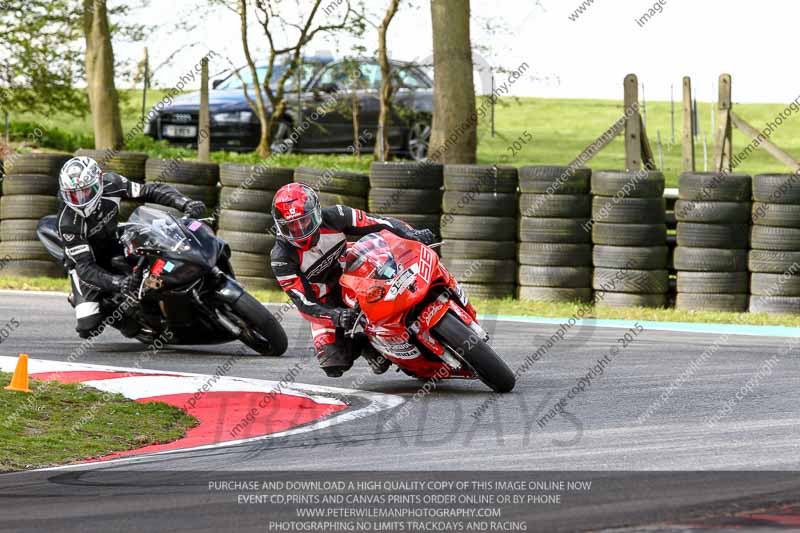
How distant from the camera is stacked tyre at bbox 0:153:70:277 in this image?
49.9ft

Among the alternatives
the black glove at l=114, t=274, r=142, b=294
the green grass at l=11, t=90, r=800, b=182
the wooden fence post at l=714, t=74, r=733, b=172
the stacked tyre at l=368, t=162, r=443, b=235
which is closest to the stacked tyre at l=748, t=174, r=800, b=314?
the wooden fence post at l=714, t=74, r=733, b=172

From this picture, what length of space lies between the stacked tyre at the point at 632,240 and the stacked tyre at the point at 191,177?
4.70 metres

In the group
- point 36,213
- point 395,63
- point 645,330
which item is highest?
point 395,63

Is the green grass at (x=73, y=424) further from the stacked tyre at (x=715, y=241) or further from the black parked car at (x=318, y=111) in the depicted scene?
the black parked car at (x=318, y=111)

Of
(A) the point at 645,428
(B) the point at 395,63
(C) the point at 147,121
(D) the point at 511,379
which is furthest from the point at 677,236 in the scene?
(C) the point at 147,121

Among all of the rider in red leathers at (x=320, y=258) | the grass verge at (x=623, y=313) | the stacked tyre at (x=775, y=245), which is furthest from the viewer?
the stacked tyre at (x=775, y=245)

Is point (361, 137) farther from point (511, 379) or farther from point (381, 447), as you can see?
point (381, 447)

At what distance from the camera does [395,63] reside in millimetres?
22922

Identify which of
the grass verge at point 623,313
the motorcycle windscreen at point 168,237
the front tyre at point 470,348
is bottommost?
the grass verge at point 623,313

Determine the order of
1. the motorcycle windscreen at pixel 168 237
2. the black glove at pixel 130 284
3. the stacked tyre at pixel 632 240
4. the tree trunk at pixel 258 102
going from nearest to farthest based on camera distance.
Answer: the motorcycle windscreen at pixel 168 237
the black glove at pixel 130 284
the stacked tyre at pixel 632 240
the tree trunk at pixel 258 102

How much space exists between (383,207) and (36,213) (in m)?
4.39

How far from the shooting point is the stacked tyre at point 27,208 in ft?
49.9

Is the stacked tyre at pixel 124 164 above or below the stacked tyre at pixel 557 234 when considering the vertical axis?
above

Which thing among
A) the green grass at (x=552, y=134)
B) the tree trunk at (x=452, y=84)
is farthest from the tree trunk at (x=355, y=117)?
the tree trunk at (x=452, y=84)
